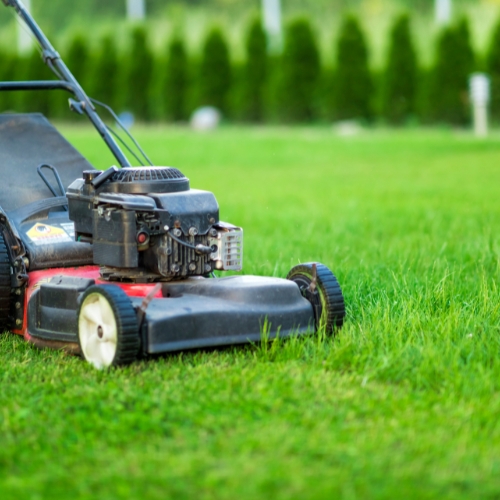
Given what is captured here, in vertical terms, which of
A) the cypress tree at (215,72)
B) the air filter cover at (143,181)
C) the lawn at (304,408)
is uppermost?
the cypress tree at (215,72)

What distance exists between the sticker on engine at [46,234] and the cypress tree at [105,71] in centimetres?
Result: 1860

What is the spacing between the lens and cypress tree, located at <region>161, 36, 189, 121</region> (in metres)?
20.8

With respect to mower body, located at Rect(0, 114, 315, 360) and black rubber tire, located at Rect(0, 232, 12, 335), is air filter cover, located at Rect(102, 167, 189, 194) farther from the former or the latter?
black rubber tire, located at Rect(0, 232, 12, 335)

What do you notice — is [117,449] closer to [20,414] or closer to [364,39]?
[20,414]

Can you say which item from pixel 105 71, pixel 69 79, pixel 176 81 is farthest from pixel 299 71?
pixel 69 79

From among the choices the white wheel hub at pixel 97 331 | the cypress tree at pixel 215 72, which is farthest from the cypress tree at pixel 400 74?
the white wheel hub at pixel 97 331

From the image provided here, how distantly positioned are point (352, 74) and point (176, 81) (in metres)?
4.57

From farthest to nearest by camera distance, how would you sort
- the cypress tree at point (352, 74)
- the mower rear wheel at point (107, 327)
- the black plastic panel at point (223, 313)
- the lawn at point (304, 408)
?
the cypress tree at point (352, 74)
the black plastic panel at point (223, 313)
the mower rear wheel at point (107, 327)
the lawn at point (304, 408)

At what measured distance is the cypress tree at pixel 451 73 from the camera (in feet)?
58.4

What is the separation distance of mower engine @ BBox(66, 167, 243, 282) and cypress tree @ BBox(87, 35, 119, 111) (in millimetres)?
19050

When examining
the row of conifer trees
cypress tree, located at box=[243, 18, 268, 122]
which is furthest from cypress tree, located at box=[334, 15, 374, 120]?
cypress tree, located at box=[243, 18, 268, 122]

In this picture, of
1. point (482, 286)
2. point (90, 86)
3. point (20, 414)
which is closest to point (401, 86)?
point (90, 86)

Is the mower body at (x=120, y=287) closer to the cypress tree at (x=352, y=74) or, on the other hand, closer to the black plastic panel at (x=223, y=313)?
the black plastic panel at (x=223, y=313)

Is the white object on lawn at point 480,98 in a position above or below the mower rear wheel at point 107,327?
above
